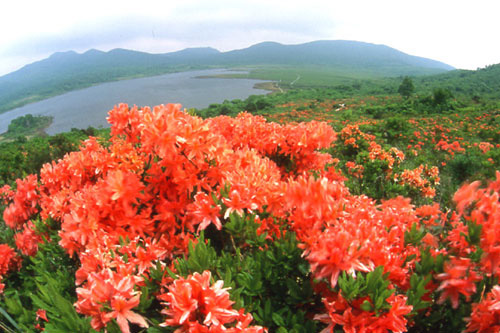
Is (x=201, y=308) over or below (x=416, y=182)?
over

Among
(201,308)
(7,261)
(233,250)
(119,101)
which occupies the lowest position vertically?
(7,261)

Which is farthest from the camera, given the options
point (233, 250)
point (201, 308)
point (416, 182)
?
point (416, 182)

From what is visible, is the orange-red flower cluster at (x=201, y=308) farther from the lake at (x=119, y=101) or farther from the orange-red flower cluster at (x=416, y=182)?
the lake at (x=119, y=101)

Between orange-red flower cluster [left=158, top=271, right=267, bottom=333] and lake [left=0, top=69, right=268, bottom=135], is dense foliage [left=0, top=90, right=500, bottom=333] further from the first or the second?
lake [left=0, top=69, right=268, bottom=135]

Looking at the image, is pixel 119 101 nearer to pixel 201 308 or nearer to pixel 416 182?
pixel 416 182

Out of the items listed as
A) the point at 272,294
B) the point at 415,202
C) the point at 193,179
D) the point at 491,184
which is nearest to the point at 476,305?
the point at 491,184

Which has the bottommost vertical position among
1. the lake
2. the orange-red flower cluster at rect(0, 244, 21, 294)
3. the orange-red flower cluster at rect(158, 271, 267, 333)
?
the orange-red flower cluster at rect(0, 244, 21, 294)

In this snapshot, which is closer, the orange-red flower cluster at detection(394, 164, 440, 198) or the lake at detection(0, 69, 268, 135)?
the orange-red flower cluster at detection(394, 164, 440, 198)

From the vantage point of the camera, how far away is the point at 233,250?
1.81m

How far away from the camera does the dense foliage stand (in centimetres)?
115

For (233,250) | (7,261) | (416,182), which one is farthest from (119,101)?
(233,250)

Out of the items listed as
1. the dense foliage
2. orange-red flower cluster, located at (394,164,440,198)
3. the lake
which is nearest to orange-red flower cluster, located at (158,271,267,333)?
the dense foliage

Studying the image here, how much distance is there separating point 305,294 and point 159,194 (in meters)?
1.24

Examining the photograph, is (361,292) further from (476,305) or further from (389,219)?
(389,219)
